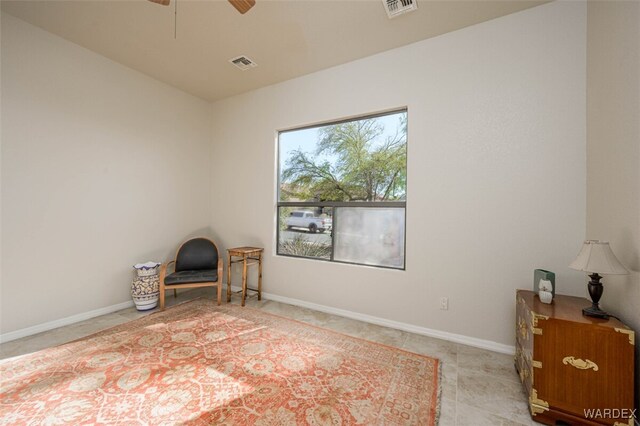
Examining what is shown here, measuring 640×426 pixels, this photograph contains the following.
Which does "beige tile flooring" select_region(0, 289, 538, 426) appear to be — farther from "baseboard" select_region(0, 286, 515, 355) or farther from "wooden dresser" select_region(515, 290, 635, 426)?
"wooden dresser" select_region(515, 290, 635, 426)

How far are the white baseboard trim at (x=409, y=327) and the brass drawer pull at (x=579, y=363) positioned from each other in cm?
91

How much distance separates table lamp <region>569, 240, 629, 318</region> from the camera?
1509mm

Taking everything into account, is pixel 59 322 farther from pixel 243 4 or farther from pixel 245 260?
pixel 243 4

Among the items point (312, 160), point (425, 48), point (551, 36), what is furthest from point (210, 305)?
point (551, 36)

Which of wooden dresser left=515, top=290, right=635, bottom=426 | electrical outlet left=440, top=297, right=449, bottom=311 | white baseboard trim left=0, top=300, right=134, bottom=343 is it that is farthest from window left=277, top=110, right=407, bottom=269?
white baseboard trim left=0, top=300, right=134, bottom=343

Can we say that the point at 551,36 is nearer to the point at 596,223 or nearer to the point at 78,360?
the point at 596,223

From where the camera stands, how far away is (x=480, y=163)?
244 cm

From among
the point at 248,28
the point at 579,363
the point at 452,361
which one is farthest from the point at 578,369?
the point at 248,28

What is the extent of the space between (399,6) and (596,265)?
246cm

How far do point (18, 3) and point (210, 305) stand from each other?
3.56 metres

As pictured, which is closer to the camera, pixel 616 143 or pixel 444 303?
pixel 616 143

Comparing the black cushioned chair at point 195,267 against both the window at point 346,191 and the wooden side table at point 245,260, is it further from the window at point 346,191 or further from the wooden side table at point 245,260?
the window at point 346,191

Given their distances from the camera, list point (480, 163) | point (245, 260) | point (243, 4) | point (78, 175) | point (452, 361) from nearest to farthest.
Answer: point (243, 4)
point (452, 361)
point (480, 163)
point (78, 175)
point (245, 260)

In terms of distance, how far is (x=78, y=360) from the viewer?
212 cm
